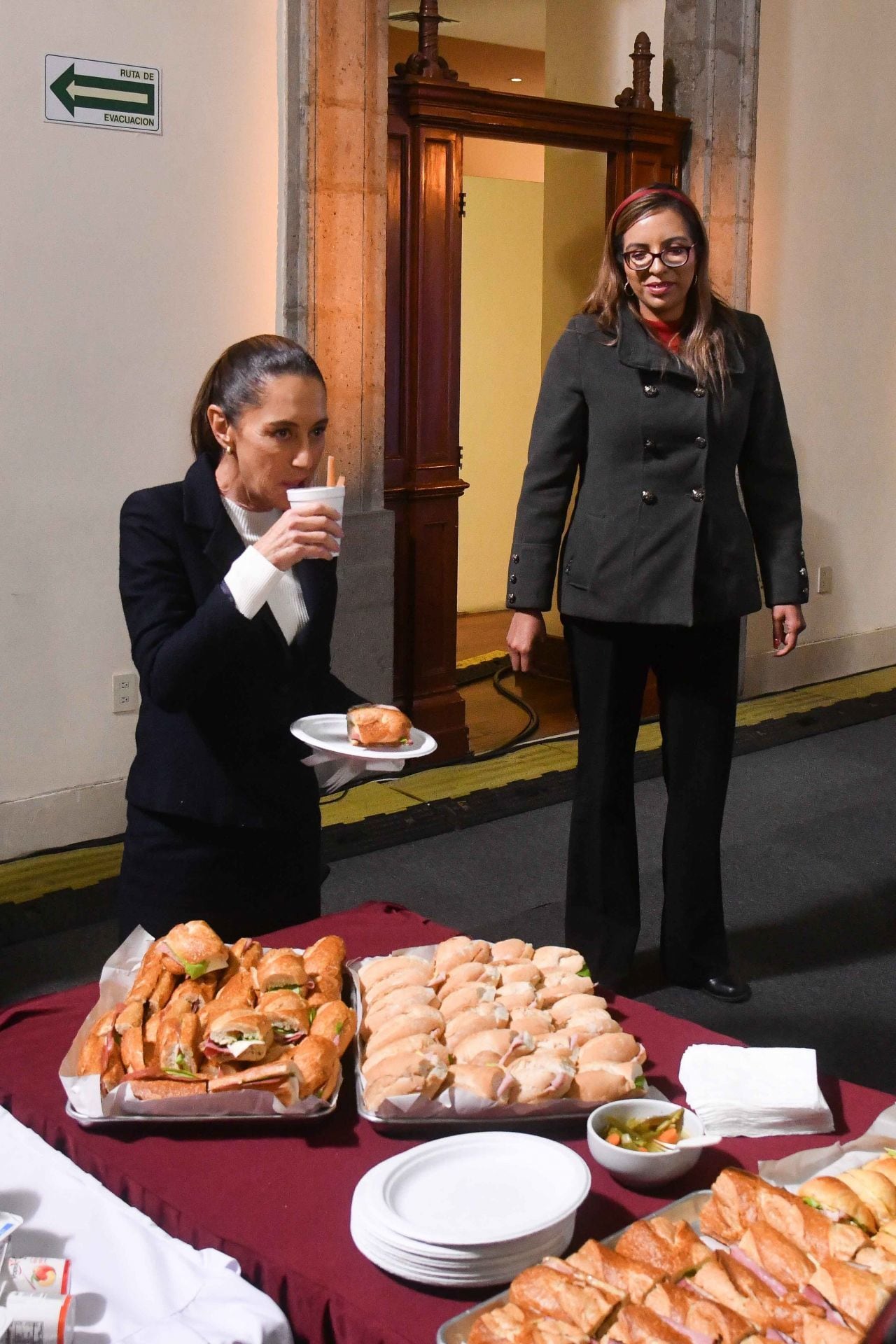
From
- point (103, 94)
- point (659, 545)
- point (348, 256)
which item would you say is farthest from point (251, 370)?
point (348, 256)

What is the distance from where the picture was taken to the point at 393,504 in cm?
555

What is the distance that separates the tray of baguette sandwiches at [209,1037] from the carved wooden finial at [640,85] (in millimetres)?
5101

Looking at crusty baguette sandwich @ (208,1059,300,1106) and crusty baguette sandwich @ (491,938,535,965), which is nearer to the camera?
crusty baguette sandwich @ (208,1059,300,1106)

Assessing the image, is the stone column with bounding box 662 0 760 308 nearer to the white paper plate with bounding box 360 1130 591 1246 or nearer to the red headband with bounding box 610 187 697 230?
the red headband with bounding box 610 187 697 230

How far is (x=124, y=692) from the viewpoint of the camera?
4.65 meters

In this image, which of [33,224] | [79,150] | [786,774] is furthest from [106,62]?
[786,774]

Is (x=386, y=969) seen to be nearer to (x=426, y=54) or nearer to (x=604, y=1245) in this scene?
(x=604, y=1245)

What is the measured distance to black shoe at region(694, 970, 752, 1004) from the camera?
353 centimetres

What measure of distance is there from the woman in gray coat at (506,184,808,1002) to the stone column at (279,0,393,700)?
181 centimetres

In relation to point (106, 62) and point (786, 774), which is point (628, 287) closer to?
point (106, 62)

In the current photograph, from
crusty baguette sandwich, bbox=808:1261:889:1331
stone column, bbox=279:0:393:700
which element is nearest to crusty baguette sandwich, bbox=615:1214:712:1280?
crusty baguette sandwich, bbox=808:1261:889:1331

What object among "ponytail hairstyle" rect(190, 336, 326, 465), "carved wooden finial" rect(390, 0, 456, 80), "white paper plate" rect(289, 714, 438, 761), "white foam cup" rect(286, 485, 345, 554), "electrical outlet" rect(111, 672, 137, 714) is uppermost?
"carved wooden finial" rect(390, 0, 456, 80)

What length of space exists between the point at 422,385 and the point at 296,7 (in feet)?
4.68

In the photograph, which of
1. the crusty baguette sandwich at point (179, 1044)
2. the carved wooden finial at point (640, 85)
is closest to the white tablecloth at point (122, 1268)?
the crusty baguette sandwich at point (179, 1044)
